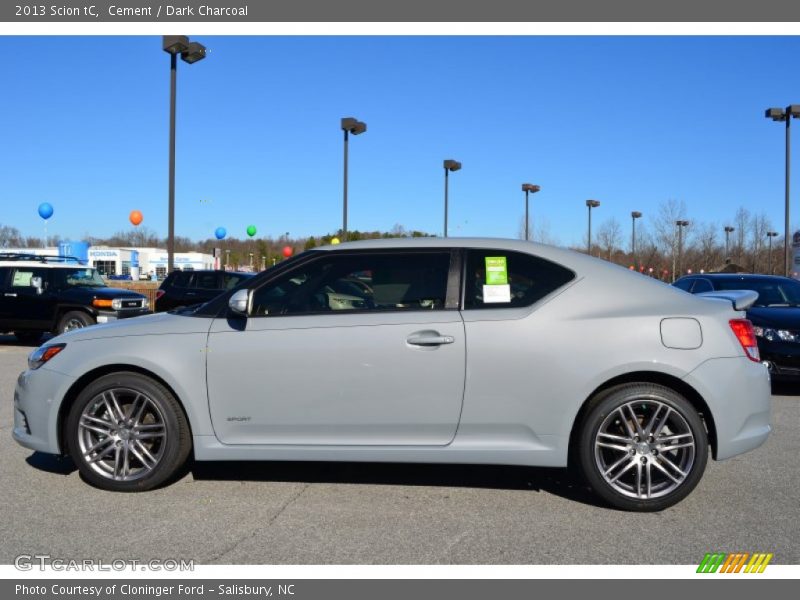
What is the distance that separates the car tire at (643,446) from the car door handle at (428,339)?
973mm

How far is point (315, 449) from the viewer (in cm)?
454

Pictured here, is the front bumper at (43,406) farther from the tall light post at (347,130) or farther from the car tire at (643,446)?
the tall light post at (347,130)

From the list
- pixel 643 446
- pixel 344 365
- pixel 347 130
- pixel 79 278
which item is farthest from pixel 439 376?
pixel 347 130

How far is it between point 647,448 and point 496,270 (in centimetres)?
144

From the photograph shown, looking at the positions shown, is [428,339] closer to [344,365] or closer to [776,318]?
[344,365]

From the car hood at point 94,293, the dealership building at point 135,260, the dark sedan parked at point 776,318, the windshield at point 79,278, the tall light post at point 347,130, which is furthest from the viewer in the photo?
the dealership building at point 135,260

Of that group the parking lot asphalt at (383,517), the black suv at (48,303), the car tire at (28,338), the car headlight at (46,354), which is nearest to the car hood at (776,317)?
the parking lot asphalt at (383,517)

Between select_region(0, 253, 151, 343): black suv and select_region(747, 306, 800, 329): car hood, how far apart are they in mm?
10740

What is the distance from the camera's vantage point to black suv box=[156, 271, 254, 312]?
54.5 ft

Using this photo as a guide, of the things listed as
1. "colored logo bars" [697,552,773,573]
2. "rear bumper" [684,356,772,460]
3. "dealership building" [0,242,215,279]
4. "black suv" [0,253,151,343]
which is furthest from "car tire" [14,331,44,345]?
"dealership building" [0,242,215,279]

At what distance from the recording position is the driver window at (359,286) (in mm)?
4629

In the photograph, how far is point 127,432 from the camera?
15.6ft

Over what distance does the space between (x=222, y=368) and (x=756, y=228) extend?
47.7 meters
